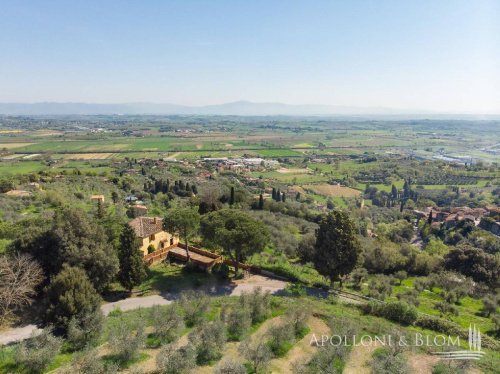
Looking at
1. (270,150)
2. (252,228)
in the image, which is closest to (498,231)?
(252,228)

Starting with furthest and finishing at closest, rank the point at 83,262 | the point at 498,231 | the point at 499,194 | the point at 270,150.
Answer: the point at 270,150
the point at 499,194
the point at 498,231
the point at 83,262

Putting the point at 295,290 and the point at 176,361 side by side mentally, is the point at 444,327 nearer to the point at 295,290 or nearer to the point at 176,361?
the point at 295,290

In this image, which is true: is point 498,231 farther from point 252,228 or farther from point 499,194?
point 252,228

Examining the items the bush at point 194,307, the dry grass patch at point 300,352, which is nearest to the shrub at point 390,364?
the dry grass patch at point 300,352

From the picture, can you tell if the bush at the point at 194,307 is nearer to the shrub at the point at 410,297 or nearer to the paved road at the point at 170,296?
the paved road at the point at 170,296

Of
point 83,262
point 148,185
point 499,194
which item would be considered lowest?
point 499,194

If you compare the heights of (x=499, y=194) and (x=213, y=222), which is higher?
(x=213, y=222)

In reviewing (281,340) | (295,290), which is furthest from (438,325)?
(281,340)
